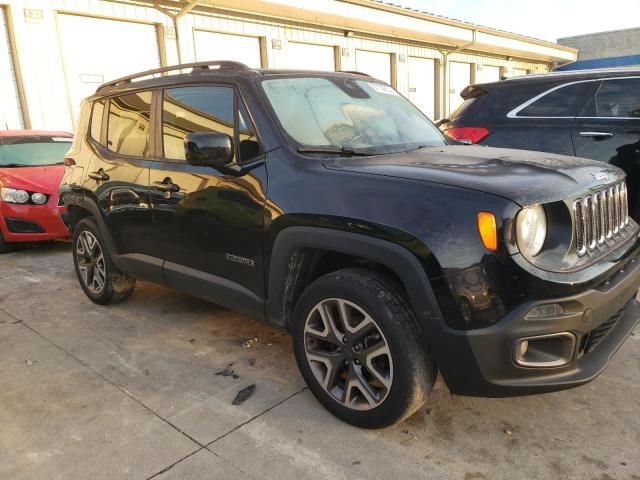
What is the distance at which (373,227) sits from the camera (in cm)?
225

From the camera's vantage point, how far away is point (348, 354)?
2502 millimetres

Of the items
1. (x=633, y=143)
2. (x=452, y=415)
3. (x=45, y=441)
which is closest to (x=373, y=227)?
(x=452, y=415)

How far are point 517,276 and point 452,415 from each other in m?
0.97

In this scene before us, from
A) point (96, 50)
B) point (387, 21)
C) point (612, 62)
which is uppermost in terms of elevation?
point (387, 21)

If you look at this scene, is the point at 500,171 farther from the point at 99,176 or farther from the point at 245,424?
the point at 99,176

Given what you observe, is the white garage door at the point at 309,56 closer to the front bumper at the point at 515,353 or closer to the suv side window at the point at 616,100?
the suv side window at the point at 616,100

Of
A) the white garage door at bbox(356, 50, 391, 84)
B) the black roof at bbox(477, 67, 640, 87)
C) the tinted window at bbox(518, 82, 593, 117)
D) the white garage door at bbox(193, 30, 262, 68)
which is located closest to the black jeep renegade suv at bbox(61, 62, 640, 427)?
the tinted window at bbox(518, 82, 593, 117)

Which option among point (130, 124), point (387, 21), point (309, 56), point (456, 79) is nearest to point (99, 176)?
point (130, 124)

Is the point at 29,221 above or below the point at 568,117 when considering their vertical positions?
below

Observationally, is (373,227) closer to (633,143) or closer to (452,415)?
(452,415)

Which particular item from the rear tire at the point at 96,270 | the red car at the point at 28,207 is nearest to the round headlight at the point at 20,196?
the red car at the point at 28,207

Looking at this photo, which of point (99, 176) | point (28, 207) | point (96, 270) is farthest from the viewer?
point (28, 207)

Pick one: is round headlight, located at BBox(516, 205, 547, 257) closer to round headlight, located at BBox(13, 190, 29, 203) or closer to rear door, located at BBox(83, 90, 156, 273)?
rear door, located at BBox(83, 90, 156, 273)

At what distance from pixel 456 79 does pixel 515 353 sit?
20263 mm
